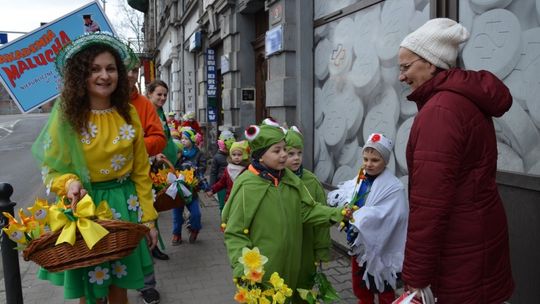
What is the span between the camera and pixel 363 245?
3092 millimetres

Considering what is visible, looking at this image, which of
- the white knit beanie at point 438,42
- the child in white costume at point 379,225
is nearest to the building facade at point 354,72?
the child in white costume at point 379,225

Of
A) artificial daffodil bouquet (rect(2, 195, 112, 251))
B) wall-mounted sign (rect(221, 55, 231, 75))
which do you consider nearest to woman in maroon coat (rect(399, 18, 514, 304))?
artificial daffodil bouquet (rect(2, 195, 112, 251))

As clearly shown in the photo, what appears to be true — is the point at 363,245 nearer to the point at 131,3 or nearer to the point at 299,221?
the point at 299,221

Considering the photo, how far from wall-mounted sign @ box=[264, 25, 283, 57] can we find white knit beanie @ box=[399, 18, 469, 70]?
5112mm

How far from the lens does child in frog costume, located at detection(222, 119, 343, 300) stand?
2.62 meters

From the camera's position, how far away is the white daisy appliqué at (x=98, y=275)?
2.46 m

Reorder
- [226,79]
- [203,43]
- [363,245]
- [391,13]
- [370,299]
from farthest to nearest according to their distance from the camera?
[203,43] < [226,79] < [391,13] < [370,299] < [363,245]

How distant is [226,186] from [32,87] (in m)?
2.52

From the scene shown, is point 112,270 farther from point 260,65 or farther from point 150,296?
point 260,65

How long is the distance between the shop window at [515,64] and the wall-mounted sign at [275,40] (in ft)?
12.2

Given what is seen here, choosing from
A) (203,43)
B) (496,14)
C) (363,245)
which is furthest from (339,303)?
(203,43)

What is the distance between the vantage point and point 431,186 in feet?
5.94

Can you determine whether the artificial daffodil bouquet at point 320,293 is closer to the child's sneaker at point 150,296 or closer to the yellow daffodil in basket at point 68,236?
the yellow daffodil in basket at point 68,236

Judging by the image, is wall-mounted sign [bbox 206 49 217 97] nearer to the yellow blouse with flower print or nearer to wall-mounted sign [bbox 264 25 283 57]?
wall-mounted sign [bbox 264 25 283 57]
